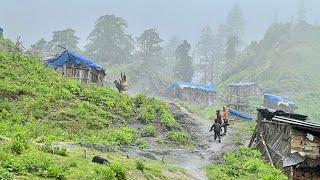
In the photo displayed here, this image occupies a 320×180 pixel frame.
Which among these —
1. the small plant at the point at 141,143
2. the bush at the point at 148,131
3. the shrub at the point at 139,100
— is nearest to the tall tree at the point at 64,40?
the shrub at the point at 139,100

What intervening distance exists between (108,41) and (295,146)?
77.3 meters

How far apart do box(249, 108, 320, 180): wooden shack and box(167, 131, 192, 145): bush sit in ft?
21.5

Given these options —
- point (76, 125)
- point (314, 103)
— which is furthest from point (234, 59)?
point (76, 125)

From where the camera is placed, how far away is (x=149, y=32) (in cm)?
8850

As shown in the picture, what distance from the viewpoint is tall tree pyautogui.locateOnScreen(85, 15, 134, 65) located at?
9062 centimetres

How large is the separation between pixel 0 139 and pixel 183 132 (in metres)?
18.7

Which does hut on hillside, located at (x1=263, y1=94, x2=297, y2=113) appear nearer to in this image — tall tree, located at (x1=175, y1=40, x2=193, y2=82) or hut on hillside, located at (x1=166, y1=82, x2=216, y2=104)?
hut on hillside, located at (x1=166, y1=82, x2=216, y2=104)

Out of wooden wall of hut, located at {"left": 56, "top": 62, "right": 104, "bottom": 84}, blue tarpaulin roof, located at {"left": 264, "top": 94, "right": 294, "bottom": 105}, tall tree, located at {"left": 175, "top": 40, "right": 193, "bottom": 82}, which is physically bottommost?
blue tarpaulin roof, located at {"left": 264, "top": 94, "right": 294, "bottom": 105}

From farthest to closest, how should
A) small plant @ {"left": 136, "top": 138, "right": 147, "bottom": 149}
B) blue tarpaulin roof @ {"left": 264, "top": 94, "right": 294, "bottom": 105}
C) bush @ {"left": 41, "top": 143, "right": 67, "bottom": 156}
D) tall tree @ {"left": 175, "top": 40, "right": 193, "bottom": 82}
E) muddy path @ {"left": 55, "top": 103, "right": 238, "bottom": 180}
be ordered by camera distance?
tall tree @ {"left": 175, "top": 40, "right": 193, "bottom": 82} → blue tarpaulin roof @ {"left": 264, "top": 94, "right": 294, "bottom": 105} → small plant @ {"left": 136, "top": 138, "right": 147, "bottom": 149} → muddy path @ {"left": 55, "top": 103, "right": 238, "bottom": 180} → bush @ {"left": 41, "top": 143, "right": 67, "bottom": 156}

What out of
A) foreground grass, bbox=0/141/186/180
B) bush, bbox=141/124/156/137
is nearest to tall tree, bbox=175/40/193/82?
bush, bbox=141/124/156/137

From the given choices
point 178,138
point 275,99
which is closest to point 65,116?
point 178,138

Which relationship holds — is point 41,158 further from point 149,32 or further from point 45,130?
point 149,32

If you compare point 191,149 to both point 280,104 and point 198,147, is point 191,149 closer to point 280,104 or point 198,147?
point 198,147

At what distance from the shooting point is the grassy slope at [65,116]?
15281 millimetres
